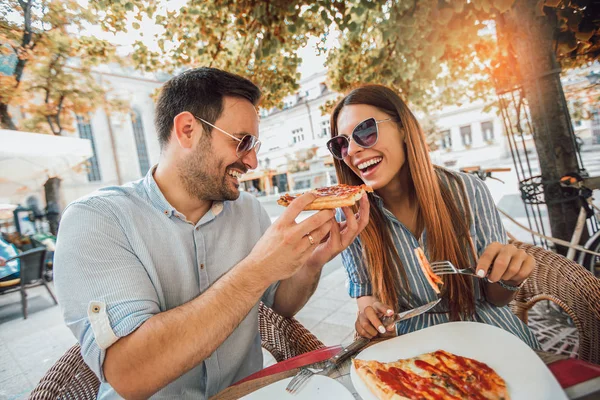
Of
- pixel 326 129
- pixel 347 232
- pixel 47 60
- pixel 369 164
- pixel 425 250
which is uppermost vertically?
pixel 47 60

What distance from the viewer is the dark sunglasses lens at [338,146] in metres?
2.32

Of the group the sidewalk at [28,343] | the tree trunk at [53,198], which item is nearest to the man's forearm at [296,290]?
the sidewalk at [28,343]

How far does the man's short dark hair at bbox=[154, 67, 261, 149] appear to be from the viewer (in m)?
2.07

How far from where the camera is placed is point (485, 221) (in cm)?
205

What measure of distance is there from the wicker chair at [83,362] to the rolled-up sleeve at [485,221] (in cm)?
130

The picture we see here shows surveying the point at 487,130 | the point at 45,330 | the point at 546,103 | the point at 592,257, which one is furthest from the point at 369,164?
the point at 487,130

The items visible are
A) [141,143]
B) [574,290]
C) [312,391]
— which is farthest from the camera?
[141,143]

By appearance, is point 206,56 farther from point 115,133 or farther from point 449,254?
point 115,133

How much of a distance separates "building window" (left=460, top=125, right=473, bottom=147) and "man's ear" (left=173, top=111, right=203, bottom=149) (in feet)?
136

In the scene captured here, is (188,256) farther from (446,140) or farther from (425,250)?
(446,140)

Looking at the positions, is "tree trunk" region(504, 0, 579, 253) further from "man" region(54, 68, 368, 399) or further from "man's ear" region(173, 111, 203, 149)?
"man's ear" region(173, 111, 203, 149)

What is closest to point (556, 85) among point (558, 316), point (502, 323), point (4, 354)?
point (558, 316)

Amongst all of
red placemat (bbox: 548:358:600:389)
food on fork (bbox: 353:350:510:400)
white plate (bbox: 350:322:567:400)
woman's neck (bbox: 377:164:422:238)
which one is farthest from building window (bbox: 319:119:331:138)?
red placemat (bbox: 548:358:600:389)

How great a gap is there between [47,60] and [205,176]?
4147 mm
